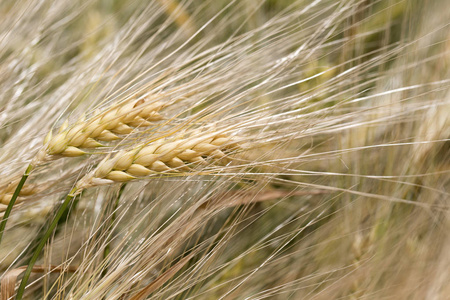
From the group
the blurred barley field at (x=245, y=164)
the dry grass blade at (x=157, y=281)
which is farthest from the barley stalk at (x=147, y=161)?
the dry grass blade at (x=157, y=281)

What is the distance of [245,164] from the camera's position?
54cm

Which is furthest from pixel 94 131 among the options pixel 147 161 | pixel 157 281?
pixel 157 281

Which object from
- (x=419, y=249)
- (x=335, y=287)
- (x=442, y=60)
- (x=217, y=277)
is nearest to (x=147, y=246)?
(x=217, y=277)

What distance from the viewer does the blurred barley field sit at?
0.54 meters

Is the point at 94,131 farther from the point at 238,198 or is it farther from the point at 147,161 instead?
the point at 238,198

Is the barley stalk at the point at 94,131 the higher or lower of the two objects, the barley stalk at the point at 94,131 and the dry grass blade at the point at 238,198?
the higher

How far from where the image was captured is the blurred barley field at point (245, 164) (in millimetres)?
542

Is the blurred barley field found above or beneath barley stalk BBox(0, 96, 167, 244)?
beneath

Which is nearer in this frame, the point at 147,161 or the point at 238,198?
Answer: the point at 147,161

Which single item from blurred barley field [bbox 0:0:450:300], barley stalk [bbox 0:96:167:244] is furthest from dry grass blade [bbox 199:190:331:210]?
barley stalk [bbox 0:96:167:244]

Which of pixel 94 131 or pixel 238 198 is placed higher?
pixel 94 131

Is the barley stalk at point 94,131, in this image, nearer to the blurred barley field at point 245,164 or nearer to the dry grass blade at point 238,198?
the blurred barley field at point 245,164

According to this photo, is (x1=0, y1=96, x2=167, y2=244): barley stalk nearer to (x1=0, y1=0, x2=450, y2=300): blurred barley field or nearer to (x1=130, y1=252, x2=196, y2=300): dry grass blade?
(x1=0, y1=0, x2=450, y2=300): blurred barley field

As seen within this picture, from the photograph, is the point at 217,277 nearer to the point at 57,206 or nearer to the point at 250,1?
the point at 57,206
